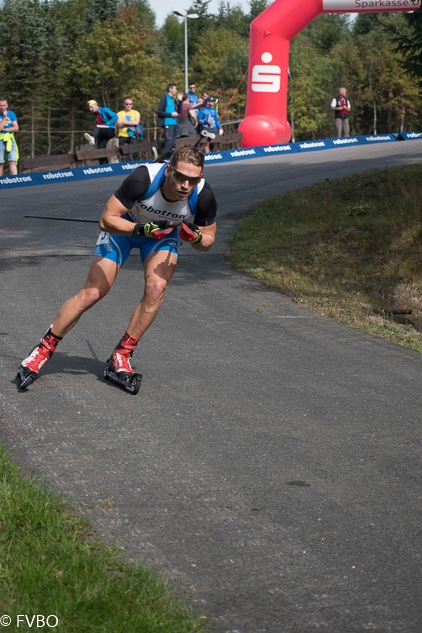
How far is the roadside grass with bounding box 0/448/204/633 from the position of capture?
316cm

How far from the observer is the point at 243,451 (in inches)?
203

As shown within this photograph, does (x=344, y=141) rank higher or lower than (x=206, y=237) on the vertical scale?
higher

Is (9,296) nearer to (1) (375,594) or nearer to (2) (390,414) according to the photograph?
(2) (390,414)

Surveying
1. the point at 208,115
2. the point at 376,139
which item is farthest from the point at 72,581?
the point at 376,139

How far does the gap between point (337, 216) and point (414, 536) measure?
11071 mm

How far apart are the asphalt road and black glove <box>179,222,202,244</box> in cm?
115

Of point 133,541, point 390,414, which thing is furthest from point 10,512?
point 390,414

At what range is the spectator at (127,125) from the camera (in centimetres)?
2517

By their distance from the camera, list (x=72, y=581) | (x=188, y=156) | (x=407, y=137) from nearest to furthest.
Result: (x=72, y=581) < (x=188, y=156) < (x=407, y=137)

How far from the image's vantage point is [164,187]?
19.4 feet

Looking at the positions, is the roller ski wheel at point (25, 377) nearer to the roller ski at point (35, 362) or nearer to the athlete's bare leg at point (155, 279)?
the roller ski at point (35, 362)

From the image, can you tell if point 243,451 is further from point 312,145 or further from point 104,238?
point 312,145

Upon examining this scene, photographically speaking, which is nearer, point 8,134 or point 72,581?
point 72,581

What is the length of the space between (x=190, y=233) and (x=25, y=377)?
156 cm
